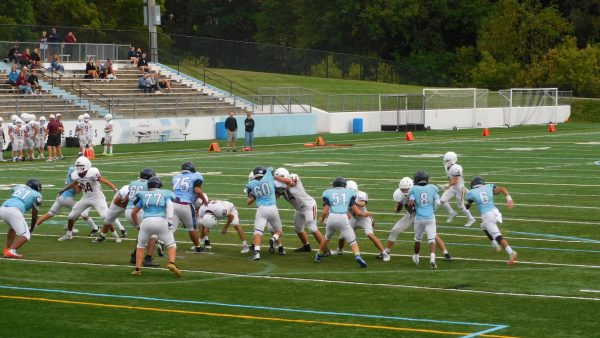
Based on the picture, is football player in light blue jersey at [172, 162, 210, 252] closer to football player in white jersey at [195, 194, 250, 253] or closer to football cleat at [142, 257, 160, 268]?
football player in white jersey at [195, 194, 250, 253]

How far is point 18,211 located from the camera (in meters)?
18.6

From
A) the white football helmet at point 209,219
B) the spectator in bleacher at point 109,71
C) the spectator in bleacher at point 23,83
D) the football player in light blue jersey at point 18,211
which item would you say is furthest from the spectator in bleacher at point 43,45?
the white football helmet at point 209,219

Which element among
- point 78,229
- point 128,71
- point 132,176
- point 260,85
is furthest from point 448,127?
point 78,229

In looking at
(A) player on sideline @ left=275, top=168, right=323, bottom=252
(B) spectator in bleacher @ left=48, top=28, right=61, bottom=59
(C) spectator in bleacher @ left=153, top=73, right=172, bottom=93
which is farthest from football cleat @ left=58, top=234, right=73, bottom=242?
(B) spectator in bleacher @ left=48, top=28, right=61, bottom=59

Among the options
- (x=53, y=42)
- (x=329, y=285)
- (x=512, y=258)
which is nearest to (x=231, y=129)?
(x=53, y=42)

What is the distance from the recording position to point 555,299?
49.0ft

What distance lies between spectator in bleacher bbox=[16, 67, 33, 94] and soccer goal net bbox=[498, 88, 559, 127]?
2791 centimetres

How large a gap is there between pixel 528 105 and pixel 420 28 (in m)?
25.5

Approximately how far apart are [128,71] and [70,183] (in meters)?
36.2

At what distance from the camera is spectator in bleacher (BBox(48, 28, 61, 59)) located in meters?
55.1

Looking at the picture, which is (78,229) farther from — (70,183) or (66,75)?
(66,75)

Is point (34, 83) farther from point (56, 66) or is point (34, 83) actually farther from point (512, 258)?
point (512, 258)

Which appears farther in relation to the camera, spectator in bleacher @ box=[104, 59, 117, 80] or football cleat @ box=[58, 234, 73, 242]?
spectator in bleacher @ box=[104, 59, 117, 80]

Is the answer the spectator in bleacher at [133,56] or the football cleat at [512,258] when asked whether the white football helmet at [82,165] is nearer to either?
the football cleat at [512,258]
